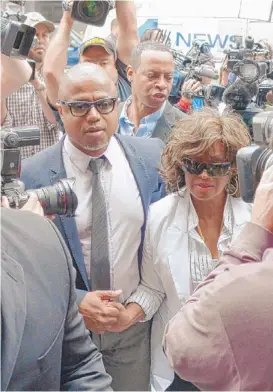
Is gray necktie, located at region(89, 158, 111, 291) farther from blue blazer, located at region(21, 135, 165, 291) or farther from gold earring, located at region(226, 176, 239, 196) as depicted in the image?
gold earring, located at region(226, 176, 239, 196)

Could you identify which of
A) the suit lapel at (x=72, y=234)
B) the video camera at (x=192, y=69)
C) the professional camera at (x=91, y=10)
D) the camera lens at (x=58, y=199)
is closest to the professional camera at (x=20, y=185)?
the camera lens at (x=58, y=199)

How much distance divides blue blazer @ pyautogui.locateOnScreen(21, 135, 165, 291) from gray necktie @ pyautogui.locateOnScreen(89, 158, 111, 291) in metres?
0.03

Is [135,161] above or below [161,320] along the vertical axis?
above

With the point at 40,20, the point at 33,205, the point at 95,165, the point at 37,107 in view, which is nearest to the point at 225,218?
the point at 95,165

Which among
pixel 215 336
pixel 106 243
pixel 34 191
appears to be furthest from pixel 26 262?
pixel 106 243

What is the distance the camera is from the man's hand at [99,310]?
4.18 ft

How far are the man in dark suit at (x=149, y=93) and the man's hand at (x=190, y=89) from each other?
1.95 feet

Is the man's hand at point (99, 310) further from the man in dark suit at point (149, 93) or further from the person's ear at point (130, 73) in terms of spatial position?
the person's ear at point (130, 73)

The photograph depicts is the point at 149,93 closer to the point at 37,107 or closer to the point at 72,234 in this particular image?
the point at 37,107

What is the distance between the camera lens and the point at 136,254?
135 cm

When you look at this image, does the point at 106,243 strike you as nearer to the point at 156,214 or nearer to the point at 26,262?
the point at 156,214

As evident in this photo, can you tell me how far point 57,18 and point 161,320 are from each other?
98 cm

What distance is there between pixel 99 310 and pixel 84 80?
0.53 m

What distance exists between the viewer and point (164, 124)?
1.77m
